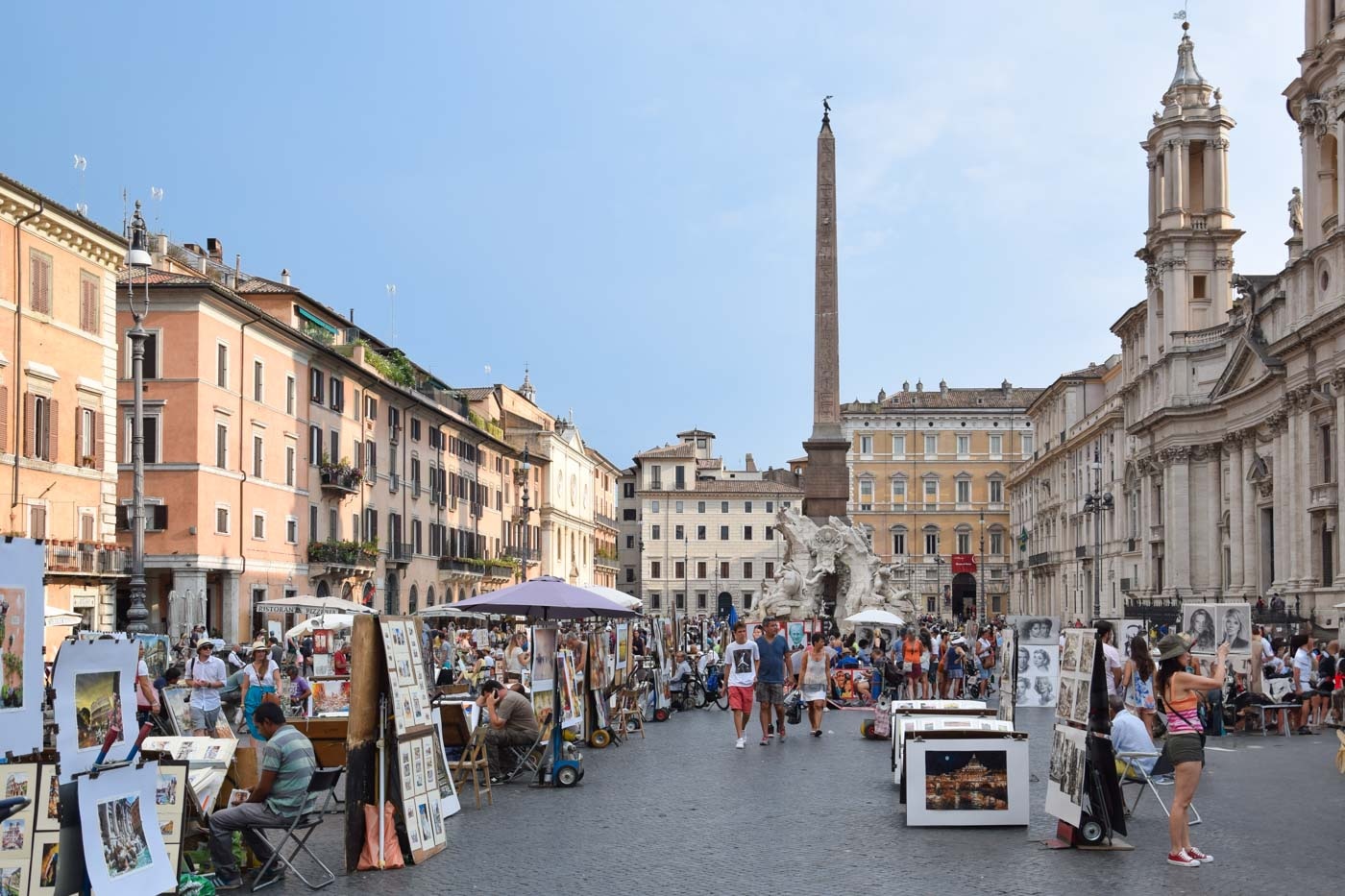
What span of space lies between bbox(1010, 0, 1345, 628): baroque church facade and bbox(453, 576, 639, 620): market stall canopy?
26.5 metres

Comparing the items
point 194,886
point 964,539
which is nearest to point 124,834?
point 194,886

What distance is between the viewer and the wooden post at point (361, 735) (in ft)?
32.1

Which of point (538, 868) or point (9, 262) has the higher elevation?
point (9, 262)

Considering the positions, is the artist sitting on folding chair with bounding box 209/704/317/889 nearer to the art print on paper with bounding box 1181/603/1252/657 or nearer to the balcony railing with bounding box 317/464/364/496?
the art print on paper with bounding box 1181/603/1252/657

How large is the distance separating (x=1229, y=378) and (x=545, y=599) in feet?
129

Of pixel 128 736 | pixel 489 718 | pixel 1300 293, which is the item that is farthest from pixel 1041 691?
pixel 1300 293

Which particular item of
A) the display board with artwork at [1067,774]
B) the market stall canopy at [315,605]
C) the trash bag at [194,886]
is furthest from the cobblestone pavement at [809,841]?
the market stall canopy at [315,605]

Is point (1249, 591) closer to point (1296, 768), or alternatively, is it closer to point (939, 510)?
point (1296, 768)

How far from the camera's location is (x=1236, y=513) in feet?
168

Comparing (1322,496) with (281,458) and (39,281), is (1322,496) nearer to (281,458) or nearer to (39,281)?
(281,458)

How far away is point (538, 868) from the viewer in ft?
32.2

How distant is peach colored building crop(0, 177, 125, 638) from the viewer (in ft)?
93.4

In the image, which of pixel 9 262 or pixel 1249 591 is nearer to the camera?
pixel 9 262

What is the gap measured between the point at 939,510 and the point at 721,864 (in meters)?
86.9
